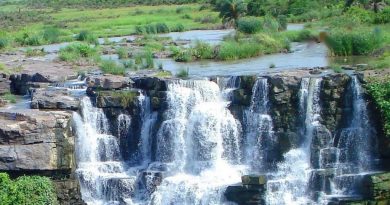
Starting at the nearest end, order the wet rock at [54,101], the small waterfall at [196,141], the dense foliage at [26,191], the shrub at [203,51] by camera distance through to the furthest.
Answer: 1. the dense foliage at [26,191]
2. the small waterfall at [196,141]
3. the wet rock at [54,101]
4. the shrub at [203,51]

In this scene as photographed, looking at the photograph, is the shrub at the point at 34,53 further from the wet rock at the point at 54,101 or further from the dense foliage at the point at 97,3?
the dense foliage at the point at 97,3

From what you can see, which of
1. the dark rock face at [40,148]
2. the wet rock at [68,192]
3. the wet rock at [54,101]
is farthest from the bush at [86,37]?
the wet rock at [68,192]

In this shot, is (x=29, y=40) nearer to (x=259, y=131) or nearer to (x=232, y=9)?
(x=232, y=9)

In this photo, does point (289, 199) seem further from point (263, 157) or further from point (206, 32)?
point (206, 32)

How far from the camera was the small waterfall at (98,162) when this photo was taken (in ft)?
85.6

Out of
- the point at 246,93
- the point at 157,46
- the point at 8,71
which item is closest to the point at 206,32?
the point at 157,46

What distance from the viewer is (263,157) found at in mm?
26500

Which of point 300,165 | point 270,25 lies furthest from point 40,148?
point 270,25

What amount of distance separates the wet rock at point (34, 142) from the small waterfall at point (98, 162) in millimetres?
932

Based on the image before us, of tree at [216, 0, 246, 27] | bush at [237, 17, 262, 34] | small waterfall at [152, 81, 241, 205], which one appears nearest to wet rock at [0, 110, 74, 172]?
small waterfall at [152, 81, 241, 205]

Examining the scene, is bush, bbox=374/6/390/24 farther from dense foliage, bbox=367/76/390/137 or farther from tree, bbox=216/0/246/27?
dense foliage, bbox=367/76/390/137

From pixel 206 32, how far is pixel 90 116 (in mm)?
32156

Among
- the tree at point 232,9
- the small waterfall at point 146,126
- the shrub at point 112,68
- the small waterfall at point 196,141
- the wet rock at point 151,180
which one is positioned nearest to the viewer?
the wet rock at point 151,180

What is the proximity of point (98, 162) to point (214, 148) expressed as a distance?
13.8ft
